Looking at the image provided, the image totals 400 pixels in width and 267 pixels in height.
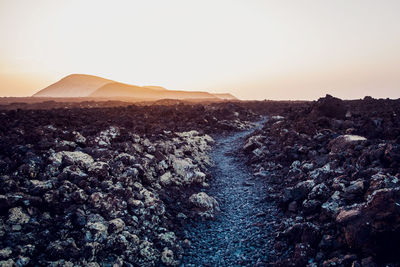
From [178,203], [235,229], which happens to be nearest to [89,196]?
[178,203]

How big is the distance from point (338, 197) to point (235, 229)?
393 cm

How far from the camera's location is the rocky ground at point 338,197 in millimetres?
6352

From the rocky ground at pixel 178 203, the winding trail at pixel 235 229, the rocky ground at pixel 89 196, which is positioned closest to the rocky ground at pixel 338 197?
the rocky ground at pixel 178 203

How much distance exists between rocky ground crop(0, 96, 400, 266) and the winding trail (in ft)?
0.15

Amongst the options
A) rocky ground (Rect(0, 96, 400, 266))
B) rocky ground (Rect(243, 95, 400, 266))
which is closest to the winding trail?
rocky ground (Rect(0, 96, 400, 266))

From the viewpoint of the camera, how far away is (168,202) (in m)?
10.4

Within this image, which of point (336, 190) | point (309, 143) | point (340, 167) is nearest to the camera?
point (336, 190)

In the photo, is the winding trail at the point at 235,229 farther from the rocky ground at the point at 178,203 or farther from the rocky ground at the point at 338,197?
the rocky ground at the point at 338,197

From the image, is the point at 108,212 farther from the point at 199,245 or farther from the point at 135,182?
the point at 199,245

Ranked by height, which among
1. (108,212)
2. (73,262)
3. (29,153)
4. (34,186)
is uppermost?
(29,153)

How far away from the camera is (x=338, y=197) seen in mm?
8602

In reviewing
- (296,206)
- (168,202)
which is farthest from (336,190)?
(168,202)

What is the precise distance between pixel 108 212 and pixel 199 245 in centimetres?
338

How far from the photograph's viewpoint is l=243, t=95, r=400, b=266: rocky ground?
20.8 feet
